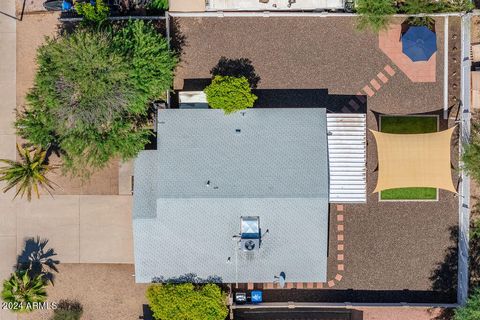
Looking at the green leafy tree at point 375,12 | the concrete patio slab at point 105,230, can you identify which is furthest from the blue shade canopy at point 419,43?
the concrete patio slab at point 105,230

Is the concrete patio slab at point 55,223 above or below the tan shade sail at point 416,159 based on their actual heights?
below

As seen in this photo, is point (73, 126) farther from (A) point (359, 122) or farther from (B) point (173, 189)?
(A) point (359, 122)

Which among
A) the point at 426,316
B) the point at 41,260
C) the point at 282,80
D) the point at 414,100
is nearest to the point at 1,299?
the point at 41,260

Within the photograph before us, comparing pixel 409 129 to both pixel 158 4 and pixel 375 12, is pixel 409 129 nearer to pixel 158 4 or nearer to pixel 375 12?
pixel 375 12

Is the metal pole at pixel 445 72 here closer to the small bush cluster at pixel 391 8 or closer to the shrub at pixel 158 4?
the small bush cluster at pixel 391 8

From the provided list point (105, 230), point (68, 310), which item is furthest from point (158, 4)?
point (68, 310)
